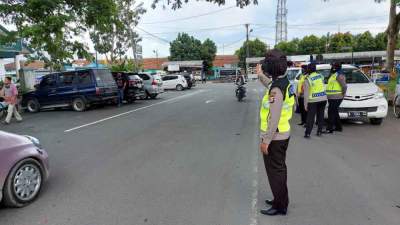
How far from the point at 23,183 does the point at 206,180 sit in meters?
2.51

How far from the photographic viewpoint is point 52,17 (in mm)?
13547

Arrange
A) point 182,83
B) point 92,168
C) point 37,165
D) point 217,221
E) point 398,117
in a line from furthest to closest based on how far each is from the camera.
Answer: point 182,83 → point 398,117 → point 92,168 → point 37,165 → point 217,221

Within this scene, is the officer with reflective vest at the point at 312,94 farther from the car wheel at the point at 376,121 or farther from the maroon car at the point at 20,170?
the maroon car at the point at 20,170

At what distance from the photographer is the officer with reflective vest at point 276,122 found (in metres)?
4.01

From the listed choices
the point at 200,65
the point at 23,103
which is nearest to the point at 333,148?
the point at 23,103

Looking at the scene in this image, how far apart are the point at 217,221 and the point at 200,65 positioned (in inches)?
2338

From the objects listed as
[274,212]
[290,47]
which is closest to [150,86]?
[274,212]

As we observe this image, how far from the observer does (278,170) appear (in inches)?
166

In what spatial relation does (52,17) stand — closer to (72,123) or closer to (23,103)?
(72,123)

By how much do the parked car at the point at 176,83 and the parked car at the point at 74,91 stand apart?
19072 mm

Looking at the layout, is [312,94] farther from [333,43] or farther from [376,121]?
[333,43]

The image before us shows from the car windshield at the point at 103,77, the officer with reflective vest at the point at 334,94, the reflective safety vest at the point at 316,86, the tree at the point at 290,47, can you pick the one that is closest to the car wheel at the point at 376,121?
the officer with reflective vest at the point at 334,94

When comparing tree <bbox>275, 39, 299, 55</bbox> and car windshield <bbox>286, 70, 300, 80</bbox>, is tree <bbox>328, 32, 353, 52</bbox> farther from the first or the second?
car windshield <bbox>286, 70, 300, 80</bbox>

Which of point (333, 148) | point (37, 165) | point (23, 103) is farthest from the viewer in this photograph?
point (23, 103)
